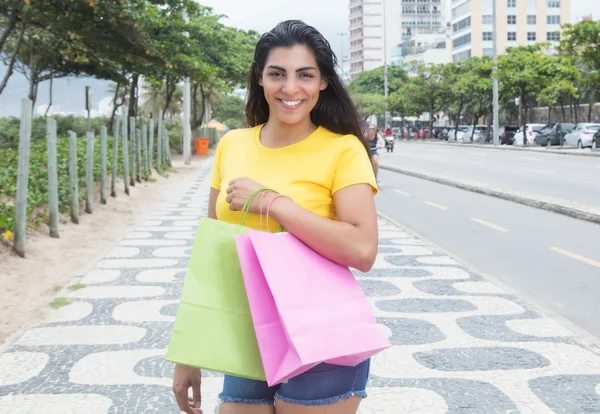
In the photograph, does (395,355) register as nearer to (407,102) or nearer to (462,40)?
(407,102)

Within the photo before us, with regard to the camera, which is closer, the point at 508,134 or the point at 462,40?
the point at 508,134

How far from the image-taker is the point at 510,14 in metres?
94.8

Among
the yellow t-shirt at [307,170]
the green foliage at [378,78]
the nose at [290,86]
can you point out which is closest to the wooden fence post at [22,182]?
the yellow t-shirt at [307,170]

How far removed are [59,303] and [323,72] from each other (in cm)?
454

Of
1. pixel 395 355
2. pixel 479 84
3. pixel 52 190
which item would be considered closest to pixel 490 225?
pixel 52 190

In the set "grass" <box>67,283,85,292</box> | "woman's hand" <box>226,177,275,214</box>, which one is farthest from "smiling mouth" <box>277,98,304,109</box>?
"grass" <box>67,283,85,292</box>

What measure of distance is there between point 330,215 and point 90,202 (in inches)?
421

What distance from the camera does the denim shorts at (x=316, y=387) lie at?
196 cm

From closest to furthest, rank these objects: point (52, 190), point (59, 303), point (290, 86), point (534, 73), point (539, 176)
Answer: point (290, 86), point (59, 303), point (52, 190), point (539, 176), point (534, 73)

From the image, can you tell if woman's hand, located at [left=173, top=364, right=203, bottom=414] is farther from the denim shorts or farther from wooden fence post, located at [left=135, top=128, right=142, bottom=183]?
wooden fence post, located at [left=135, top=128, right=142, bottom=183]

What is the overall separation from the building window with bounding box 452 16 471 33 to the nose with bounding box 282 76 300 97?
9970 centimetres

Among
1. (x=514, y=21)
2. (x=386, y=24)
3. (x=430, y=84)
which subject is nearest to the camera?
(x=430, y=84)

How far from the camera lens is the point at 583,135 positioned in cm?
3628

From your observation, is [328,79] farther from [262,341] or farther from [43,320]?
[43,320]
